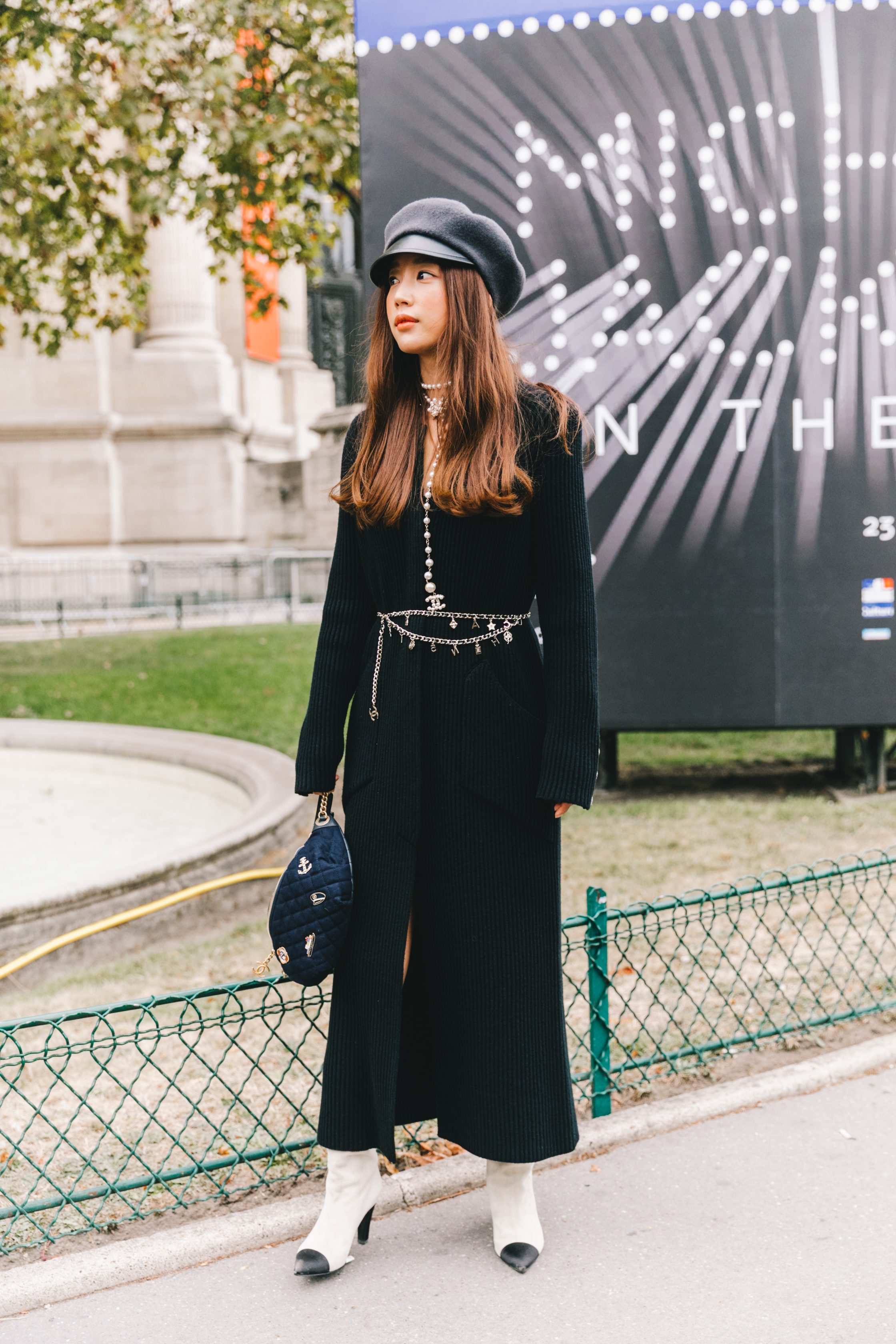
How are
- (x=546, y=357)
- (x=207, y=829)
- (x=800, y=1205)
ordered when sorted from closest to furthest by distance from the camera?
1. (x=800, y=1205)
2. (x=546, y=357)
3. (x=207, y=829)

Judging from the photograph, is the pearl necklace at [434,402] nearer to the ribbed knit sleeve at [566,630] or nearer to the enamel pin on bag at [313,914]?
the ribbed knit sleeve at [566,630]

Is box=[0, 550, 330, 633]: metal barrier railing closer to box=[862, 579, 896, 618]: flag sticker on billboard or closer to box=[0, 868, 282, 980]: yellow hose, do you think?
box=[862, 579, 896, 618]: flag sticker on billboard

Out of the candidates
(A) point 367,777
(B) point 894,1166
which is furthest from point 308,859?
(B) point 894,1166

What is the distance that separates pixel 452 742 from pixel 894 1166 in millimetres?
1731

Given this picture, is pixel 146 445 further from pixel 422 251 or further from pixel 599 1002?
pixel 422 251

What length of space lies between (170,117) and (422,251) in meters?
7.44

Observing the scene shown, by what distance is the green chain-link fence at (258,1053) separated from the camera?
3285 millimetres

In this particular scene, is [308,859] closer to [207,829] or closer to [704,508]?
[704,508]

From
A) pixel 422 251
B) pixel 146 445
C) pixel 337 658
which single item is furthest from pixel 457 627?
pixel 146 445

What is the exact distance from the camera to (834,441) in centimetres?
694

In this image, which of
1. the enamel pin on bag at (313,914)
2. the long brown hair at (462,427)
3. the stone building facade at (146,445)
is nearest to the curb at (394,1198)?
the enamel pin on bag at (313,914)

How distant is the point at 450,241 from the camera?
2.73 meters

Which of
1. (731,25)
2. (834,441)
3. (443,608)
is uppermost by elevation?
(731,25)

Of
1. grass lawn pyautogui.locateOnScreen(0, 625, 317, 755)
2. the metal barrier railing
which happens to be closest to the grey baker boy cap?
grass lawn pyautogui.locateOnScreen(0, 625, 317, 755)
